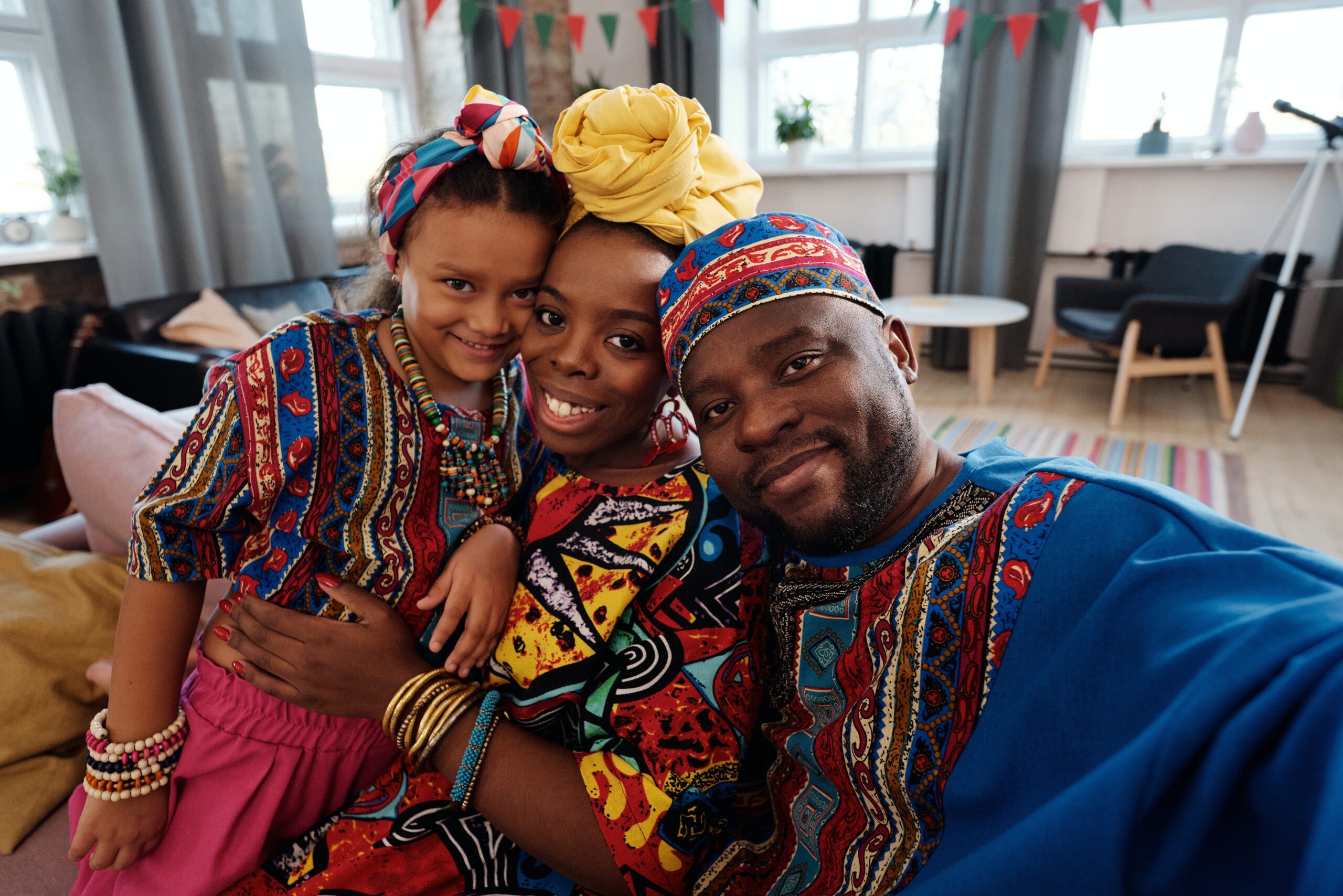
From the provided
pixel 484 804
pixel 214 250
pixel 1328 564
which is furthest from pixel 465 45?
pixel 1328 564

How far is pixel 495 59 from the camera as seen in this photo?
4.85 m

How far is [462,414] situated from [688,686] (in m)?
0.46

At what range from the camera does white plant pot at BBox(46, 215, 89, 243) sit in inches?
135

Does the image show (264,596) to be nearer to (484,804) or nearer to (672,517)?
(484,804)

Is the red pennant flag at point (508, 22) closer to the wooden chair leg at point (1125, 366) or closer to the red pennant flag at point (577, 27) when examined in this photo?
the red pennant flag at point (577, 27)

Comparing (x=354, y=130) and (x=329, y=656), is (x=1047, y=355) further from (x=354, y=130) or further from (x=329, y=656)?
(x=329, y=656)

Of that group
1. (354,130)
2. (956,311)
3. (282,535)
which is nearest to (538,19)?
(354,130)

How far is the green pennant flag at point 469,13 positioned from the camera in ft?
14.7

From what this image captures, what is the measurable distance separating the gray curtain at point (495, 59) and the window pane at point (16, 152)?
2.21 meters

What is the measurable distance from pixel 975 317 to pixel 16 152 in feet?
15.1

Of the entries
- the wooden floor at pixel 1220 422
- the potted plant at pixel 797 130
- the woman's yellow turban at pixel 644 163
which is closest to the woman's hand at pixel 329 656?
the woman's yellow turban at pixel 644 163

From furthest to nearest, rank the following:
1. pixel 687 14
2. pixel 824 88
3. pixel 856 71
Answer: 1. pixel 824 88
2. pixel 856 71
3. pixel 687 14

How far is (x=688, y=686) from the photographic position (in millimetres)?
778

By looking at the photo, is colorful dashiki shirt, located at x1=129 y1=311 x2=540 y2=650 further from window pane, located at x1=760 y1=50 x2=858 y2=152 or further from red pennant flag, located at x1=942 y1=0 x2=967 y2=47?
window pane, located at x1=760 y1=50 x2=858 y2=152
